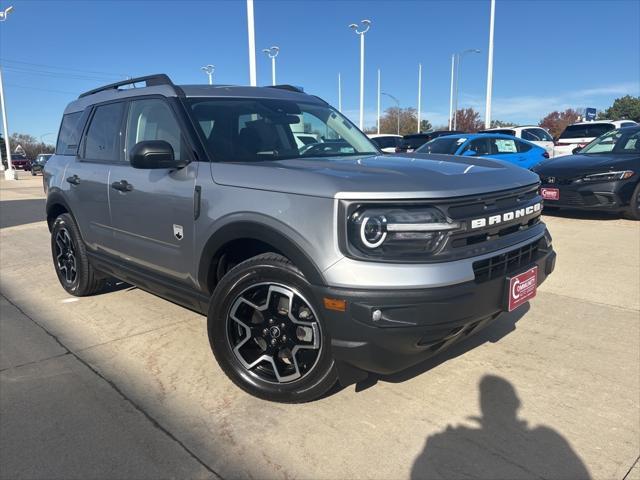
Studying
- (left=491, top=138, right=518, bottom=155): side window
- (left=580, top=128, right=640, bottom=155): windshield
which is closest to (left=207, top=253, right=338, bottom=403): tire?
(left=580, top=128, right=640, bottom=155): windshield

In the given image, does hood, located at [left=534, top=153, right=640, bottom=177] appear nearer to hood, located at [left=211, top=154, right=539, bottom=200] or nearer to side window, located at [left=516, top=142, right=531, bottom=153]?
side window, located at [left=516, top=142, right=531, bottom=153]

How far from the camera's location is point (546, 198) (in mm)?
8773

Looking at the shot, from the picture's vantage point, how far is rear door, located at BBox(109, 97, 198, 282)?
127 inches

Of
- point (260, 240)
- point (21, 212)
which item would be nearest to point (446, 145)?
point (260, 240)

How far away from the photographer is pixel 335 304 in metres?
2.36

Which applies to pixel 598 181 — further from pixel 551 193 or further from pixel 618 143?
pixel 618 143

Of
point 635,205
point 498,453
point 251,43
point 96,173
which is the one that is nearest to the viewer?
point 498,453

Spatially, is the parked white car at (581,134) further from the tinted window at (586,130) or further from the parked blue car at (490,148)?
the parked blue car at (490,148)

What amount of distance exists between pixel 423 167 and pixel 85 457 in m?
2.31

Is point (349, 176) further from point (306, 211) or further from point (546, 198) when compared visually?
point (546, 198)

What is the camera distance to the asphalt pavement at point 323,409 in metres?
2.37

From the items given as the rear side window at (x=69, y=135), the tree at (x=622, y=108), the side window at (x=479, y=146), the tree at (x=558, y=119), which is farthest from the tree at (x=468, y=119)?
the rear side window at (x=69, y=135)

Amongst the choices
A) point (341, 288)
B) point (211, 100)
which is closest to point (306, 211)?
point (341, 288)

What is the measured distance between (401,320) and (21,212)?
504 inches
